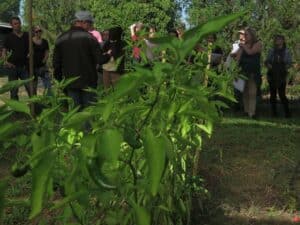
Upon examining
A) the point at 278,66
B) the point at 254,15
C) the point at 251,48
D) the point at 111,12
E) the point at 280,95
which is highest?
the point at 111,12

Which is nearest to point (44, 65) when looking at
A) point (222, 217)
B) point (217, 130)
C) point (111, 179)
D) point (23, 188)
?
point (217, 130)

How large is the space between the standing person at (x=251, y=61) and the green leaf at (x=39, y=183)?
833 cm

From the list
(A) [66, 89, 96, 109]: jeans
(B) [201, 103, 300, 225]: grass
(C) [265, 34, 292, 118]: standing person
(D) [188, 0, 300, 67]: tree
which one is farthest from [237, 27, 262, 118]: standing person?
(A) [66, 89, 96, 109]: jeans

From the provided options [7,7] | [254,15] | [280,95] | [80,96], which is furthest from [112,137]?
[7,7]

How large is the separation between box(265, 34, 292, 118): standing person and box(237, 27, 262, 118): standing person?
24 centimetres

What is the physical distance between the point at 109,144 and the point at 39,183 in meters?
0.18

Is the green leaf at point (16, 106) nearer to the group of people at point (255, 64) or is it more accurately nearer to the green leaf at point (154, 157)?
the green leaf at point (154, 157)

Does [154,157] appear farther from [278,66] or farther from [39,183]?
[278,66]

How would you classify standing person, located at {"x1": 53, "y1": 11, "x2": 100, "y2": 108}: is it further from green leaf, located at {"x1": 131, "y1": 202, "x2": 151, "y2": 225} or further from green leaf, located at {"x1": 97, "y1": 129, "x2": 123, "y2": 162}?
green leaf, located at {"x1": 97, "y1": 129, "x2": 123, "y2": 162}

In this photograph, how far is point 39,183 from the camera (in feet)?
4.18

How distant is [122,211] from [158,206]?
1.65ft

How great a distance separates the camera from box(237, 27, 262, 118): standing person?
31.3 feet

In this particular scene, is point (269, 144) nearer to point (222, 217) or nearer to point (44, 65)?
point (222, 217)

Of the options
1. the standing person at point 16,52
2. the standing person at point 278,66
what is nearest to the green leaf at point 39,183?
the standing person at point 278,66
